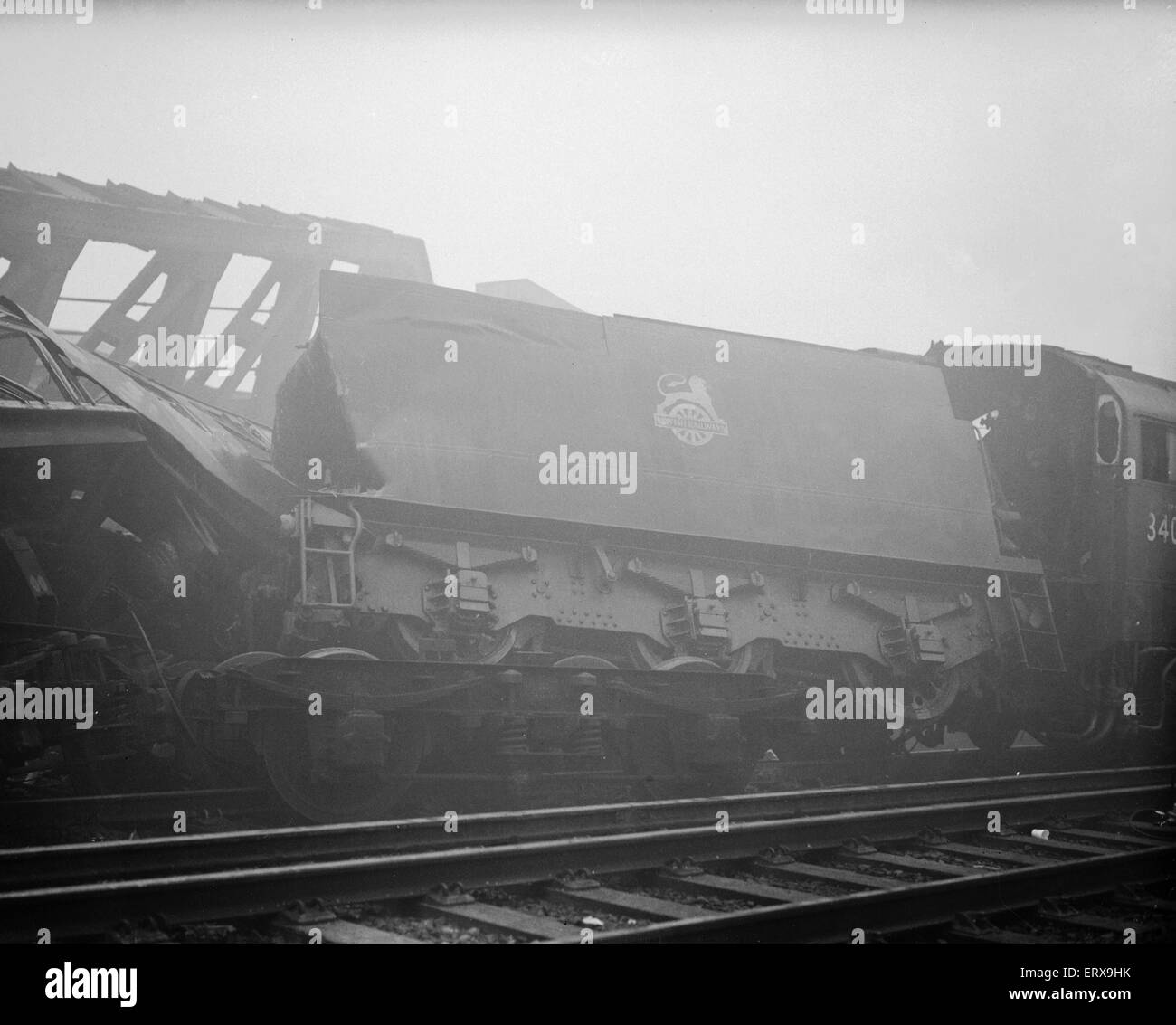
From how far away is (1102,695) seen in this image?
1016 centimetres

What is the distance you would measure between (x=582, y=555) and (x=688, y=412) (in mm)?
1518

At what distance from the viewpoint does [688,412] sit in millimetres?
9000

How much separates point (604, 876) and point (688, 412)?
15.9ft

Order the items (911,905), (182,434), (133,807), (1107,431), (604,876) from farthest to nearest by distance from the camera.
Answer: (1107,431)
(182,434)
(133,807)
(604,876)
(911,905)

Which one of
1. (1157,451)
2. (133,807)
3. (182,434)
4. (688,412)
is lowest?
(133,807)

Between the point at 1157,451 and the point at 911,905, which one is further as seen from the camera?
the point at 1157,451

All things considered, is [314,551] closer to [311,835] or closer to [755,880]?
[311,835]

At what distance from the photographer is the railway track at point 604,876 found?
3775 millimetres

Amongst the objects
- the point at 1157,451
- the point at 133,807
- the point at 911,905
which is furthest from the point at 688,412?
the point at 911,905


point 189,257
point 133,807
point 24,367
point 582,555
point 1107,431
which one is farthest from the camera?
point 189,257

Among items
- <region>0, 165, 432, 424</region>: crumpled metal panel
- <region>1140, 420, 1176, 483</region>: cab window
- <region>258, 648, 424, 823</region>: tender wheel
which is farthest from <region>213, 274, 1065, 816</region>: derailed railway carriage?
<region>0, 165, 432, 424</region>: crumpled metal panel

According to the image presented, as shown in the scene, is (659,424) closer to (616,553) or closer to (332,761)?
(616,553)

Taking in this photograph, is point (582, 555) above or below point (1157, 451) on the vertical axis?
below
